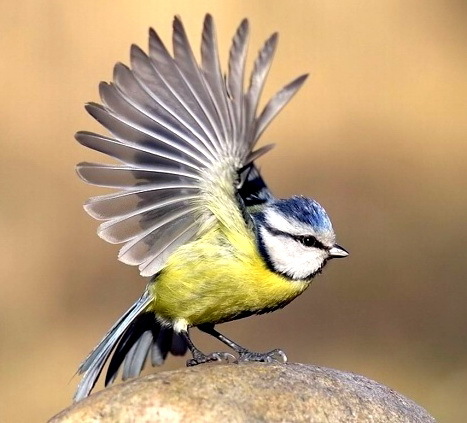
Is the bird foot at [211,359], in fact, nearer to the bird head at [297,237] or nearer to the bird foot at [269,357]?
the bird foot at [269,357]

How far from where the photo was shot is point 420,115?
31.1ft

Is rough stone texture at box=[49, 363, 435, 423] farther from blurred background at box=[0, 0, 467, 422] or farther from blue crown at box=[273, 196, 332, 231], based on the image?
blurred background at box=[0, 0, 467, 422]

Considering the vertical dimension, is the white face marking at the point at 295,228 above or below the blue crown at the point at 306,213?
below

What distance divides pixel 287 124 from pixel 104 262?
80.5 inches

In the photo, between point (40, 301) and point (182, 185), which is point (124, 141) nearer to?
point (182, 185)

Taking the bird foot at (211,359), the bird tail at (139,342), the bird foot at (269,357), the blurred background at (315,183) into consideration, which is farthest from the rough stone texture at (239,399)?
the blurred background at (315,183)

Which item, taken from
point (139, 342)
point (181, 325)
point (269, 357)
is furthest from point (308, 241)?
point (139, 342)

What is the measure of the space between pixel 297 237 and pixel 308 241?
5cm

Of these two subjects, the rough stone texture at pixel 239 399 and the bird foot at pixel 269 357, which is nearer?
the rough stone texture at pixel 239 399

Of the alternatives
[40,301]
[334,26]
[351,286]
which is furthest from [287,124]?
[40,301]

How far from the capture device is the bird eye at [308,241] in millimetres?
4570

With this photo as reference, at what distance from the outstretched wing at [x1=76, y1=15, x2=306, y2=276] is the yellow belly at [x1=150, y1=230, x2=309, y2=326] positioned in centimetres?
8

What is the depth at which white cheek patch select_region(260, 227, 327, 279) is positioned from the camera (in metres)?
4.52

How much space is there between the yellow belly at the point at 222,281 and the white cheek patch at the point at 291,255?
0.04m
